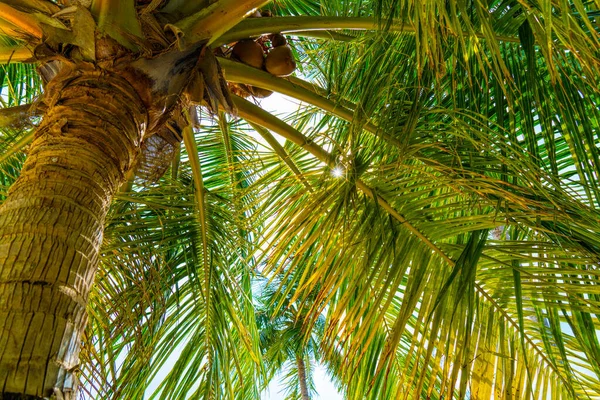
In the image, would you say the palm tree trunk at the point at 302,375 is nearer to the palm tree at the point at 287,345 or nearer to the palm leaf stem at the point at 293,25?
the palm tree at the point at 287,345

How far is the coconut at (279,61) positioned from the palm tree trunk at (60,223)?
805 mm

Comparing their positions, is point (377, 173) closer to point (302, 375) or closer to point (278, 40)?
point (278, 40)

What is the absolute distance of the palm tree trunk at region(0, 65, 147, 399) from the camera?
101 cm

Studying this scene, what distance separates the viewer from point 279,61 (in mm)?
2297

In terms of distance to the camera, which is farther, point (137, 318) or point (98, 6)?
point (137, 318)

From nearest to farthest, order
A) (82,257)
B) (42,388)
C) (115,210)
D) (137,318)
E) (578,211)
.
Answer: (42,388) < (82,257) < (578,211) < (137,318) < (115,210)

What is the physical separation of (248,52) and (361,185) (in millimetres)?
757

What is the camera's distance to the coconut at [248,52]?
2.26 m

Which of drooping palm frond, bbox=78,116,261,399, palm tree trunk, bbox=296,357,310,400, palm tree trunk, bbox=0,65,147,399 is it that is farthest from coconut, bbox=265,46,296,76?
palm tree trunk, bbox=296,357,310,400

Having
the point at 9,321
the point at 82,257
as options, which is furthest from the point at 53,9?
the point at 9,321

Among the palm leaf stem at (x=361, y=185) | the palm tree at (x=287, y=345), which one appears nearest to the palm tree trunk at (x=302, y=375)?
the palm tree at (x=287, y=345)

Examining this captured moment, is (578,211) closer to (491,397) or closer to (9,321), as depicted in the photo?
(491,397)

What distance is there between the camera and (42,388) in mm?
955

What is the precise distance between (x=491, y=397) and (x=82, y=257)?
1400 millimetres
